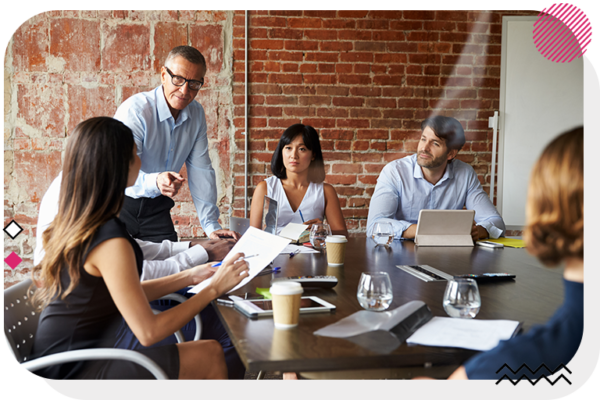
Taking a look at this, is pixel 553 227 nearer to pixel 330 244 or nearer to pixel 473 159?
pixel 330 244

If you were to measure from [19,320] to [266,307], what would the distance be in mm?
693

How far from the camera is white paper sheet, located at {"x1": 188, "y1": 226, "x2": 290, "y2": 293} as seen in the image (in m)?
1.35

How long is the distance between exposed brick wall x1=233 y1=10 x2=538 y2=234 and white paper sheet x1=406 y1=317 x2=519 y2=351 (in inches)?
Result: 92.8

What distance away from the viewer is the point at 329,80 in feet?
11.1

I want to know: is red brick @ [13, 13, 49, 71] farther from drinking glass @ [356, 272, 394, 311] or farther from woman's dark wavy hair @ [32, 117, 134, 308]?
drinking glass @ [356, 272, 394, 311]

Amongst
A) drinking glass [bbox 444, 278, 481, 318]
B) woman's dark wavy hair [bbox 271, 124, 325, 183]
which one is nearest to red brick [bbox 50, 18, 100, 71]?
woman's dark wavy hair [bbox 271, 124, 325, 183]

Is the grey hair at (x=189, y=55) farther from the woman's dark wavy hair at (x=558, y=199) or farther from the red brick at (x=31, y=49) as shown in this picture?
the woman's dark wavy hair at (x=558, y=199)

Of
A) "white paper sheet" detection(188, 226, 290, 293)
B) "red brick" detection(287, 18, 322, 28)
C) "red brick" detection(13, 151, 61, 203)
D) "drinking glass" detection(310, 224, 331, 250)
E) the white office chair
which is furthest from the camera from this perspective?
"red brick" detection(287, 18, 322, 28)

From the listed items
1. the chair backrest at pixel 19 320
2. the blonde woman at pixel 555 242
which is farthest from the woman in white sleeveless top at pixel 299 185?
the blonde woman at pixel 555 242

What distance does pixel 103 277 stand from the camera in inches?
47.1

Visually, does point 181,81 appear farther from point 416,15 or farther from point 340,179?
point 416,15

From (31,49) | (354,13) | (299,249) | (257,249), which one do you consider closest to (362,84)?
(354,13)

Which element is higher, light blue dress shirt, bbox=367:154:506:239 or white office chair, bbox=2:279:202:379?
light blue dress shirt, bbox=367:154:506:239

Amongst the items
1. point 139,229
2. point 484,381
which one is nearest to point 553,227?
point 484,381
